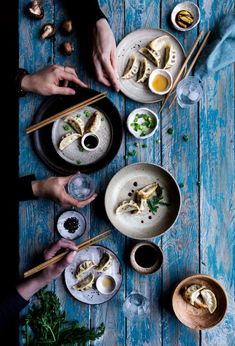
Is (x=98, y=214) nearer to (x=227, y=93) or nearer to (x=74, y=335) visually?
(x=74, y=335)

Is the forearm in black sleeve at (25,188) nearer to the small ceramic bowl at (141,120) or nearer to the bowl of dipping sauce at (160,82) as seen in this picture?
the small ceramic bowl at (141,120)

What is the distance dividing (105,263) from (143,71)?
1263mm

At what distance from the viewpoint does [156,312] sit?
291 cm

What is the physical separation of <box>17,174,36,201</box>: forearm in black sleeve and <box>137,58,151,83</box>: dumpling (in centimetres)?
94

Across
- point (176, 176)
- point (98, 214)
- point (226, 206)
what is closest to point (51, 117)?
point (98, 214)

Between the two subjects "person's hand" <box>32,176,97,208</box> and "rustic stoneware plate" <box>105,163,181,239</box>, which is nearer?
"person's hand" <box>32,176,97,208</box>

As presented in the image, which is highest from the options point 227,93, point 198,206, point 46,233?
point 227,93

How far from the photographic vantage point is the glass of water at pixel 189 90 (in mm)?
2846

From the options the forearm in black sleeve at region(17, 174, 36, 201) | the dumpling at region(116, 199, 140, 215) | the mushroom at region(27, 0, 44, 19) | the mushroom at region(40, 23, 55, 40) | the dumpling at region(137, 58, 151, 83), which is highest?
the mushroom at region(27, 0, 44, 19)

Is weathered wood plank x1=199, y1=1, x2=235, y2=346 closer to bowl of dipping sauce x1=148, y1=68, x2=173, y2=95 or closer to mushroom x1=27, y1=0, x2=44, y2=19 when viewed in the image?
bowl of dipping sauce x1=148, y1=68, x2=173, y2=95

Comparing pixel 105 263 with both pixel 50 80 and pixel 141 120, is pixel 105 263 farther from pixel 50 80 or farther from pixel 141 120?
pixel 50 80

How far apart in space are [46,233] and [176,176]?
0.92m

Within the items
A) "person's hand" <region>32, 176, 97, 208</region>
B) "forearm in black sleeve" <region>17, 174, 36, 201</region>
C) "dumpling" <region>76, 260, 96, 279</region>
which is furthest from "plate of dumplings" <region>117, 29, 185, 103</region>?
"dumpling" <region>76, 260, 96, 279</region>

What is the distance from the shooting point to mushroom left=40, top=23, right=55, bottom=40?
2.82 m
